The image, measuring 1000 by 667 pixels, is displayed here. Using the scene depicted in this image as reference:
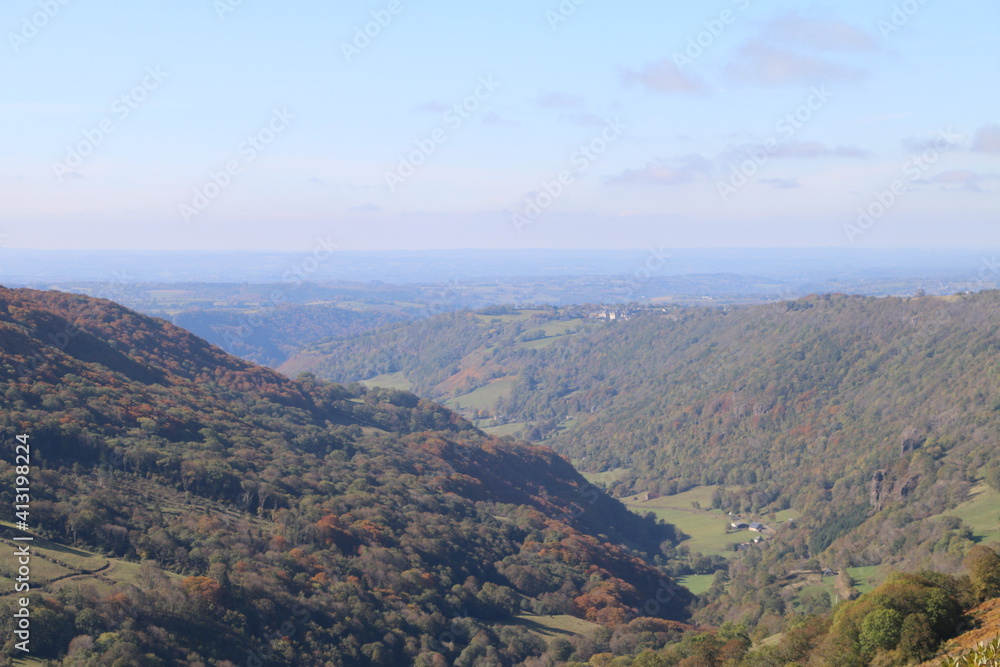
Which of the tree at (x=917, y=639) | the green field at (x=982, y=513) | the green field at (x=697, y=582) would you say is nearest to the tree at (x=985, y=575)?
the tree at (x=917, y=639)

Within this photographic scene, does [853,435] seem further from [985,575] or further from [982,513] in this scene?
[985,575]

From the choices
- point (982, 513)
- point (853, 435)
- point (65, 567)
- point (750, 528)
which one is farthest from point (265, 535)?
point (853, 435)

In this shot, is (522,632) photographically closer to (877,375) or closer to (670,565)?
(670,565)

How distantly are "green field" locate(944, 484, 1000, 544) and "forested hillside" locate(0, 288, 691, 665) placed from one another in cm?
2997

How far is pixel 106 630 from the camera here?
125 feet

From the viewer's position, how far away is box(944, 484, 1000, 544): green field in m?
75.8

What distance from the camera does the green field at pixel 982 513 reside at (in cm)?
7575

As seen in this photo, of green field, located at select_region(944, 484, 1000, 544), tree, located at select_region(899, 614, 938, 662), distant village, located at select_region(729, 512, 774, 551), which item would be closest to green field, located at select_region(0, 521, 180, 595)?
tree, located at select_region(899, 614, 938, 662)

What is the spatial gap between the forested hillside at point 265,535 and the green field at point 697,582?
29.6 feet

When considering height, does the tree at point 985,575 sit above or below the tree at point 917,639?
above

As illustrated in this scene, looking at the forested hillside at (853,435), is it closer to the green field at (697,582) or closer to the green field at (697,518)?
the green field at (697,518)

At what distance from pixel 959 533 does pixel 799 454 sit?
2885 inches

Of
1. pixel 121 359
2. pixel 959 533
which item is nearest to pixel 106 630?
pixel 121 359

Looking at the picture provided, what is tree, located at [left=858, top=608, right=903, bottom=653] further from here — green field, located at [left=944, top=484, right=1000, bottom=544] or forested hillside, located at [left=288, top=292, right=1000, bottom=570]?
green field, located at [left=944, top=484, right=1000, bottom=544]
